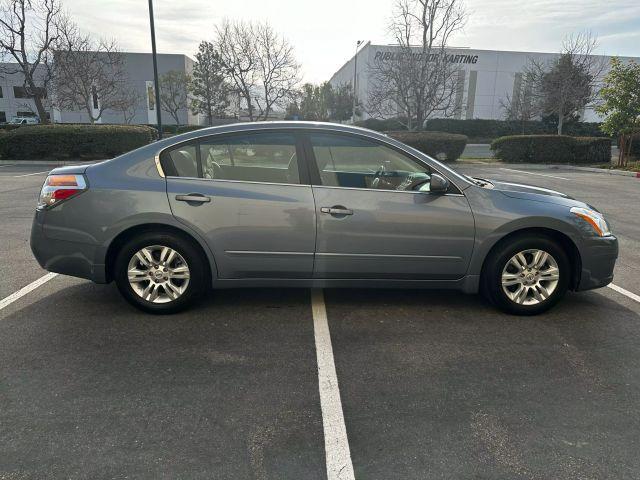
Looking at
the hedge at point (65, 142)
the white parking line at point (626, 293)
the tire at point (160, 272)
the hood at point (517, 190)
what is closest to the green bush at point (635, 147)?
the white parking line at point (626, 293)

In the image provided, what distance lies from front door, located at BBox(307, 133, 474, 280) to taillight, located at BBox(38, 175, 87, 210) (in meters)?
1.95

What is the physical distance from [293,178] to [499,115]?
175 feet

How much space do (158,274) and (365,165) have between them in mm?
2003

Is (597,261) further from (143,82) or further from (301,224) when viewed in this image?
(143,82)

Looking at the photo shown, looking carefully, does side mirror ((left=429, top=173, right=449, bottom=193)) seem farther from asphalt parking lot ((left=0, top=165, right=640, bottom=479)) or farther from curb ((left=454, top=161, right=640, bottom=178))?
curb ((left=454, top=161, right=640, bottom=178))

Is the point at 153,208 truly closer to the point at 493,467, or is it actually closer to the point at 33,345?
the point at 33,345

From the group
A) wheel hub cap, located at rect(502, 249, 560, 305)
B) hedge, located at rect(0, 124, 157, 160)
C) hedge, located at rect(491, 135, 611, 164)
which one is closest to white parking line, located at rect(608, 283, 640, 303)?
wheel hub cap, located at rect(502, 249, 560, 305)

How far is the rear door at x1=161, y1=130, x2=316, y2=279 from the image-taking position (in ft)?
12.5

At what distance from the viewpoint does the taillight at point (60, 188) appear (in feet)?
12.6

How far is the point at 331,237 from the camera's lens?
383 cm

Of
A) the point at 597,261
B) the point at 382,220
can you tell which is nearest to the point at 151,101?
the point at 382,220

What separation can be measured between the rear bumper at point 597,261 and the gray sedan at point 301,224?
12 millimetres

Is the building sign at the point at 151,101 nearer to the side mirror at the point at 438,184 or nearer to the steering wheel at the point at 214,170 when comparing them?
the steering wheel at the point at 214,170

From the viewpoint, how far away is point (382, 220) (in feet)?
12.5
